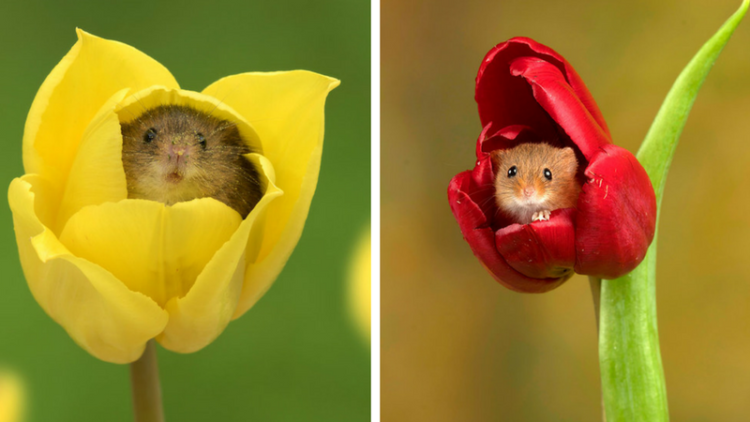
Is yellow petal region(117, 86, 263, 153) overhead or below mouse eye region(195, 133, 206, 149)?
overhead

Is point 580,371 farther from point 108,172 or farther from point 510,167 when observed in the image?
point 108,172

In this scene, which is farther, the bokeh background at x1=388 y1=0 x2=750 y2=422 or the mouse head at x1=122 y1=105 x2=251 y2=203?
the bokeh background at x1=388 y1=0 x2=750 y2=422

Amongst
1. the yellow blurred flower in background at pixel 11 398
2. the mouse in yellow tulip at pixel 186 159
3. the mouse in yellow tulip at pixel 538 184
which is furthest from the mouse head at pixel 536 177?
the yellow blurred flower in background at pixel 11 398

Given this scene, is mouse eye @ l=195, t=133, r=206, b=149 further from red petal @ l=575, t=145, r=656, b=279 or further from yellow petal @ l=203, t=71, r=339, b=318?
red petal @ l=575, t=145, r=656, b=279

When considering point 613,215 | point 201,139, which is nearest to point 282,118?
point 201,139

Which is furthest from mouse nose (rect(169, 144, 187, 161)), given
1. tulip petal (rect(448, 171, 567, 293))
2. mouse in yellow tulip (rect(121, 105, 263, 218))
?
tulip petal (rect(448, 171, 567, 293))

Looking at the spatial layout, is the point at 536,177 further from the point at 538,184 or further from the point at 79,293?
the point at 79,293

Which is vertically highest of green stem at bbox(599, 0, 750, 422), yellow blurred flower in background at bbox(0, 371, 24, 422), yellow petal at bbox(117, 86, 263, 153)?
yellow petal at bbox(117, 86, 263, 153)
